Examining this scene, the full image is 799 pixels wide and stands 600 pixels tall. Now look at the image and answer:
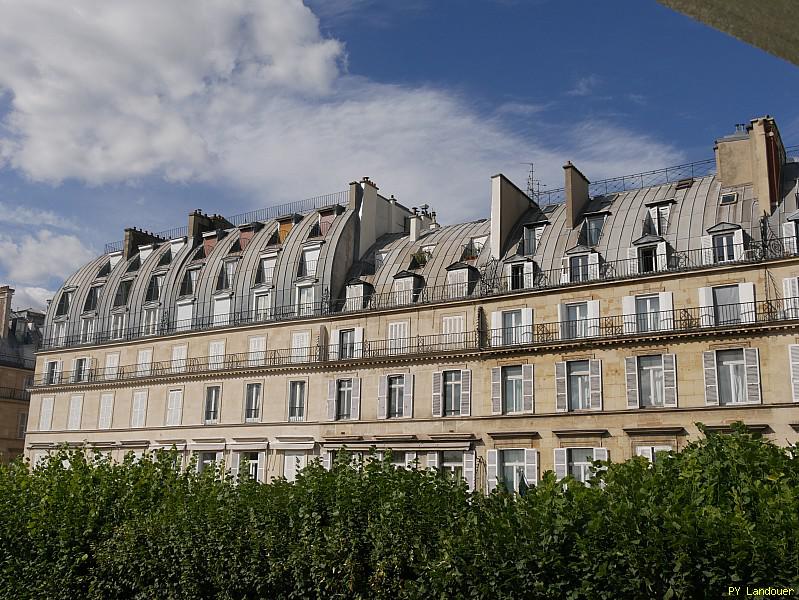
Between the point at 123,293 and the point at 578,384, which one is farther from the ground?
the point at 123,293

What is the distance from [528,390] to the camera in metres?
39.8

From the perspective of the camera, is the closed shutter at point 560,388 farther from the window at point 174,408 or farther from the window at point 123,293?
the window at point 123,293

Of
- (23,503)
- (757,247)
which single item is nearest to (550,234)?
(757,247)

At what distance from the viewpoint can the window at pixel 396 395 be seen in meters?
43.6

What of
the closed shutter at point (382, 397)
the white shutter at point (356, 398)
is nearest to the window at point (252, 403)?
the white shutter at point (356, 398)

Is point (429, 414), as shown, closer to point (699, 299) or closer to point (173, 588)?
point (699, 299)

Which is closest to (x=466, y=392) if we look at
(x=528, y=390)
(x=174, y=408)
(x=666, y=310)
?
(x=528, y=390)

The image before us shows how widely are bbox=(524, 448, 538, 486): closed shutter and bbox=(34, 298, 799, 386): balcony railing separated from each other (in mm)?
5274

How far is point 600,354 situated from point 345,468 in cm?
2146

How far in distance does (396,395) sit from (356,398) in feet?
7.80

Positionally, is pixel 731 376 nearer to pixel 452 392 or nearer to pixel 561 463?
pixel 561 463

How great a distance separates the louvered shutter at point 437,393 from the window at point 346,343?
5908 millimetres

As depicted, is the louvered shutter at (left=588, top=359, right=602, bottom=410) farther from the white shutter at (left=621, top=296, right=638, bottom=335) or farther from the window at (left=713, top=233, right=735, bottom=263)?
the window at (left=713, top=233, right=735, bottom=263)

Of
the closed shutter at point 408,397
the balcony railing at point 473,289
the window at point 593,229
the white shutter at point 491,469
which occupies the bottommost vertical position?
the white shutter at point 491,469
